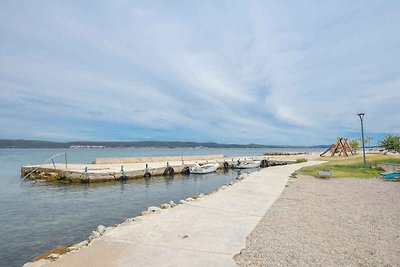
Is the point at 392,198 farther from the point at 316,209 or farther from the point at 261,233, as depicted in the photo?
the point at 261,233

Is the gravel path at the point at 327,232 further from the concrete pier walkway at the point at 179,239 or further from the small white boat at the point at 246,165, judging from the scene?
the small white boat at the point at 246,165

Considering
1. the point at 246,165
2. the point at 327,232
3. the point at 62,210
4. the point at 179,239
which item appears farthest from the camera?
the point at 246,165

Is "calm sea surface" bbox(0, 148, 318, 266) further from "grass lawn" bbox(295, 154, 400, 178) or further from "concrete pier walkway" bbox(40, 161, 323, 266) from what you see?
"grass lawn" bbox(295, 154, 400, 178)

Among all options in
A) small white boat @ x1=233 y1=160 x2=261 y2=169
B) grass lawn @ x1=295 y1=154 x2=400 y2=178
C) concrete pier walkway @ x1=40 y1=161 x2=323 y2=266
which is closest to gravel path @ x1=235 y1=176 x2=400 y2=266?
concrete pier walkway @ x1=40 y1=161 x2=323 y2=266

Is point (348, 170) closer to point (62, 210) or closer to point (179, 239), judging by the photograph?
point (179, 239)

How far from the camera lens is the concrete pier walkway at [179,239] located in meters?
6.70

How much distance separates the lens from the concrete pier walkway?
22.0 ft

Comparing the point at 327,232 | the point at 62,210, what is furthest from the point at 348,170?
the point at 62,210

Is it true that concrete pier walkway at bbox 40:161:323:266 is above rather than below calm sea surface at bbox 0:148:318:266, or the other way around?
above

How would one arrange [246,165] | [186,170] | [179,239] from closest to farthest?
[179,239]
[186,170]
[246,165]

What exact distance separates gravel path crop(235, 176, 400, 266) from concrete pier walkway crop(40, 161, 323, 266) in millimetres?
520

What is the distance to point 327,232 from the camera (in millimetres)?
9023

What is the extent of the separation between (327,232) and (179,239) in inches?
190

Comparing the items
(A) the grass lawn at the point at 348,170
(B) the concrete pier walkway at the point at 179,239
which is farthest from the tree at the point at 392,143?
(B) the concrete pier walkway at the point at 179,239
